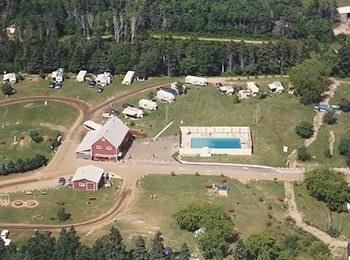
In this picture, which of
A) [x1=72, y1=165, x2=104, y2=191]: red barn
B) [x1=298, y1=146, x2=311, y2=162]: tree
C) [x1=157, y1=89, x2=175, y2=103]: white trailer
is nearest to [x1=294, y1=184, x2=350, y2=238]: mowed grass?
[x1=298, y1=146, x2=311, y2=162]: tree

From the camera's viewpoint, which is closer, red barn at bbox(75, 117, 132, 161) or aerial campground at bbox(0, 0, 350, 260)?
aerial campground at bbox(0, 0, 350, 260)

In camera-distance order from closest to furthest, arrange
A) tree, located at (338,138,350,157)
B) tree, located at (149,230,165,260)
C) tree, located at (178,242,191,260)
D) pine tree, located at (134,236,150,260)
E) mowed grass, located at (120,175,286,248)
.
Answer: tree, located at (149,230,165,260)
pine tree, located at (134,236,150,260)
tree, located at (178,242,191,260)
mowed grass, located at (120,175,286,248)
tree, located at (338,138,350,157)

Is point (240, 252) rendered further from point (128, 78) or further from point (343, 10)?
point (343, 10)

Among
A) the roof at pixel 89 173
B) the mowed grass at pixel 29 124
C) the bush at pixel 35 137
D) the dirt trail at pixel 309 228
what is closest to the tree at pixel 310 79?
the dirt trail at pixel 309 228

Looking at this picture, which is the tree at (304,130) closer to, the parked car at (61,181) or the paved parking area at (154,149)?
the paved parking area at (154,149)

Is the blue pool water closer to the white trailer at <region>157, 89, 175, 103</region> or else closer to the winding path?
the winding path

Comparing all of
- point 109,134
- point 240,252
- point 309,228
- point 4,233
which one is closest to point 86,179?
point 109,134

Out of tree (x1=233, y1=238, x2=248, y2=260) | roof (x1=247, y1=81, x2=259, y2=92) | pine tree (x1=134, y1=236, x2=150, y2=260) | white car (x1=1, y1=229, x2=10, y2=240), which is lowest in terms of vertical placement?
white car (x1=1, y1=229, x2=10, y2=240)

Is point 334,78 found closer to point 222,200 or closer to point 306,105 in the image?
point 306,105
